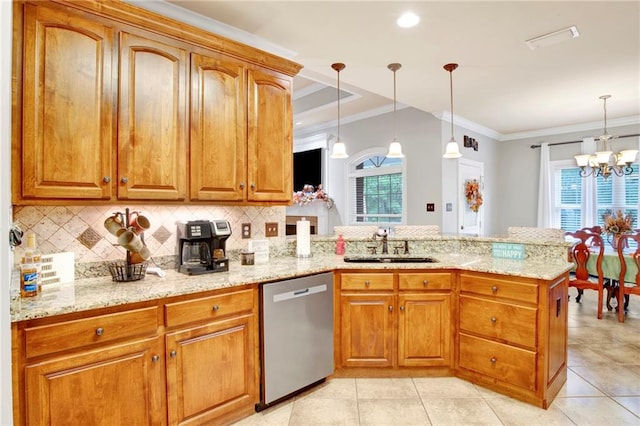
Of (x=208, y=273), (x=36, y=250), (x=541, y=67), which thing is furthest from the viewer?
(x=541, y=67)

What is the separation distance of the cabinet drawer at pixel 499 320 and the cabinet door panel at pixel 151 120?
2.17 m

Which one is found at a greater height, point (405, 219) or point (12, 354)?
point (405, 219)

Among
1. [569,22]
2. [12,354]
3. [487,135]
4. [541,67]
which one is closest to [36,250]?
[12,354]

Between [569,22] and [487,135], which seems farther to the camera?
[487,135]

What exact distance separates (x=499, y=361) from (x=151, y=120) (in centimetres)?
278

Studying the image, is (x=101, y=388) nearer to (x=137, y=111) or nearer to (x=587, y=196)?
(x=137, y=111)

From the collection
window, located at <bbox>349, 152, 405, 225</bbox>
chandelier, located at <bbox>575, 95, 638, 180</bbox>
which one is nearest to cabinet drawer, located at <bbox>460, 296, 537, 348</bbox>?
window, located at <bbox>349, 152, 405, 225</bbox>

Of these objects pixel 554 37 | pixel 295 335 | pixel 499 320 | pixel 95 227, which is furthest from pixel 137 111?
pixel 554 37

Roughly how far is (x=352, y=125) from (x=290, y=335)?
467 centimetres

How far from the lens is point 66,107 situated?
1.80 meters

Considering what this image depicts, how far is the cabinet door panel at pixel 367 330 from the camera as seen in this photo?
2650 millimetres

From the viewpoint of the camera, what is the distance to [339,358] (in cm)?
268

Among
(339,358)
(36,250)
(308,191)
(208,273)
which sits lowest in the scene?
(339,358)

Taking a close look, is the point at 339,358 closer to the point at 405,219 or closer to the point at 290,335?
the point at 290,335
